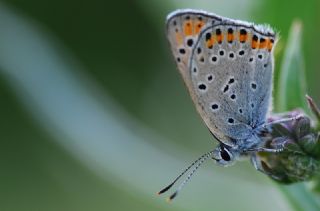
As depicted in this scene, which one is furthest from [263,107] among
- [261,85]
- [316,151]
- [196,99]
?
[316,151]

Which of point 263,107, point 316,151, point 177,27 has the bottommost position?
point 316,151

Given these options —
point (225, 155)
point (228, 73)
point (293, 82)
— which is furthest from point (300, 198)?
point (228, 73)

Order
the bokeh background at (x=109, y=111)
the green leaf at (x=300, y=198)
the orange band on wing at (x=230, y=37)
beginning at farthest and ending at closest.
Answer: the bokeh background at (x=109, y=111)
the orange band on wing at (x=230, y=37)
the green leaf at (x=300, y=198)

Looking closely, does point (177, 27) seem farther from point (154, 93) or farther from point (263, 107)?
point (154, 93)

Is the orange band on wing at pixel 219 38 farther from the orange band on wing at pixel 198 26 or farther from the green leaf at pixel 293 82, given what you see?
the green leaf at pixel 293 82

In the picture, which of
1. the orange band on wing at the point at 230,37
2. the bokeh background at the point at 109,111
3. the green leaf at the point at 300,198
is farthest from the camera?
the bokeh background at the point at 109,111

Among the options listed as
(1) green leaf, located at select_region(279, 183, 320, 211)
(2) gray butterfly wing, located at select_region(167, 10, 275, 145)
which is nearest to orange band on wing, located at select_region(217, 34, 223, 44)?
(2) gray butterfly wing, located at select_region(167, 10, 275, 145)

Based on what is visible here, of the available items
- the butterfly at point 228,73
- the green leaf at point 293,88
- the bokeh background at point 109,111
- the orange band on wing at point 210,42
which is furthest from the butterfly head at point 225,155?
the bokeh background at point 109,111
